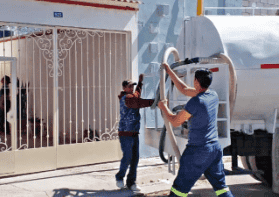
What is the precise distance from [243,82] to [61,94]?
13.8 feet

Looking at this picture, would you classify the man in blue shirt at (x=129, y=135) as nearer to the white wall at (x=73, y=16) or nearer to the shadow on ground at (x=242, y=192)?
the shadow on ground at (x=242, y=192)

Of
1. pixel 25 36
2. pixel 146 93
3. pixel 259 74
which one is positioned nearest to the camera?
pixel 259 74

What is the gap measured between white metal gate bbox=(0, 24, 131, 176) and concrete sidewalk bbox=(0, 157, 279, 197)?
0.33m

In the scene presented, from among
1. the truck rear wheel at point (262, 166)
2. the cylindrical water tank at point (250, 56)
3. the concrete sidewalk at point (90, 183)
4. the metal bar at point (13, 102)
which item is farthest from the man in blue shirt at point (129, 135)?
the metal bar at point (13, 102)

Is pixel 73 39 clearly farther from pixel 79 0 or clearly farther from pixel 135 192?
pixel 135 192

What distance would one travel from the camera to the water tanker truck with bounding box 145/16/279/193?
559cm

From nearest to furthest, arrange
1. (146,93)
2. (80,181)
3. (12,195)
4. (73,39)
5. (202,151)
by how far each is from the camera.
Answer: (202,151) → (12,195) → (80,181) → (73,39) → (146,93)

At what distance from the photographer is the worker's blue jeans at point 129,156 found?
6.37 meters

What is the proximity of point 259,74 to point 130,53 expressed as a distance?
12.7ft

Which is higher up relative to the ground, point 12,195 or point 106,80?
point 106,80

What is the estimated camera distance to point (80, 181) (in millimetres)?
7273

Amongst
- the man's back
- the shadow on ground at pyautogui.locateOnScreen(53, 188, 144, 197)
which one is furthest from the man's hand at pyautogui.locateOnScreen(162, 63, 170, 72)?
the shadow on ground at pyautogui.locateOnScreen(53, 188, 144, 197)

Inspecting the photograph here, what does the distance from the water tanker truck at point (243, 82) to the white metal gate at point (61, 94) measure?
295 cm

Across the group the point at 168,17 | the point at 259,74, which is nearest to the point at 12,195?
the point at 259,74
